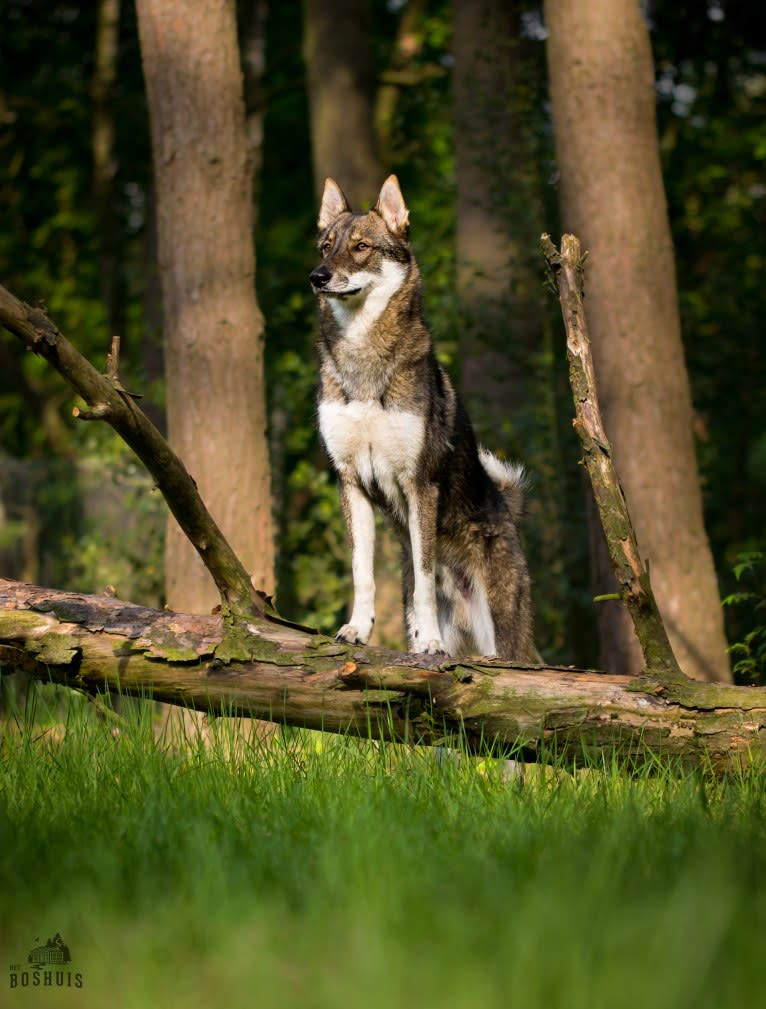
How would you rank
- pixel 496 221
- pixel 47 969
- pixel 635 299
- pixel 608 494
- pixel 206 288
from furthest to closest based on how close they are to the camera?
1. pixel 496 221
2. pixel 206 288
3. pixel 635 299
4. pixel 608 494
5. pixel 47 969

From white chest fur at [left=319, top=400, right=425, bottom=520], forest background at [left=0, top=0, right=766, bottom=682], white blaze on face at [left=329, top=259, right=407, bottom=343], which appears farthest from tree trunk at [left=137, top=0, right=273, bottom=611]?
white chest fur at [left=319, top=400, right=425, bottom=520]

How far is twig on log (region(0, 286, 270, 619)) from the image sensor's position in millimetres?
4938

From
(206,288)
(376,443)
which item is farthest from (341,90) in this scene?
(376,443)

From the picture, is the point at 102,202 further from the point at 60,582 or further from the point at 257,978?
the point at 257,978

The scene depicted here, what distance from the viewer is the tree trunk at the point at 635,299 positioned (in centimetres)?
800

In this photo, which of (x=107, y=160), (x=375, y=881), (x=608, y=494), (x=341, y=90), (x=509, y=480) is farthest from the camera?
(x=107, y=160)

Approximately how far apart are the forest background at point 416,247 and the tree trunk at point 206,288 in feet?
0.51

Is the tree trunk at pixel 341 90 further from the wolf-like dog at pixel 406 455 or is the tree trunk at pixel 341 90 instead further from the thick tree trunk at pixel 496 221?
the wolf-like dog at pixel 406 455

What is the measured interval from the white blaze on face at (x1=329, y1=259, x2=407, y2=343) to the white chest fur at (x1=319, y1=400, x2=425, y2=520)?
51cm

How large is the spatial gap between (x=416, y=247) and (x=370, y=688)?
24.9ft

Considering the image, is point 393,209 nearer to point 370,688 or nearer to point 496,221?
point 370,688

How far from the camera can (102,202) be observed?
2014cm

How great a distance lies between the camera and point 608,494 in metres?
5.76

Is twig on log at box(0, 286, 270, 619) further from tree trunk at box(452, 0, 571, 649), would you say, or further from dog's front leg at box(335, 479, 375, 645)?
tree trunk at box(452, 0, 571, 649)
